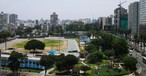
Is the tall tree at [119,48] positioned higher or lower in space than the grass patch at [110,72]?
higher

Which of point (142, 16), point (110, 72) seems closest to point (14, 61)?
point (110, 72)

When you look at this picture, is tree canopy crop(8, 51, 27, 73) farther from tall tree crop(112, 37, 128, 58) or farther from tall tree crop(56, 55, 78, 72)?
tall tree crop(112, 37, 128, 58)

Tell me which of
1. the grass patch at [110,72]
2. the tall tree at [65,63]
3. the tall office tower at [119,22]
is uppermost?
the tall office tower at [119,22]

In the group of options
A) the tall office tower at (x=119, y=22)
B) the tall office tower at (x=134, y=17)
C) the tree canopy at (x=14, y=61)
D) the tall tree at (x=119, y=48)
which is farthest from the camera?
the tall office tower at (x=119, y=22)

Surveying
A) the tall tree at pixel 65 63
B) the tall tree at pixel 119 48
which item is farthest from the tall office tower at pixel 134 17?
the tall tree at pixel 65 63

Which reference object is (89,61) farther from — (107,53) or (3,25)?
(3,25)

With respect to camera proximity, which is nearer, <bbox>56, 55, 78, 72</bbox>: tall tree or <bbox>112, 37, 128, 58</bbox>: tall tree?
<bbox>56, 55, 78, 72</bbox>: tall tree

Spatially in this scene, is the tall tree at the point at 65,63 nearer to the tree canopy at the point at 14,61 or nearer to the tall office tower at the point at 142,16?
the tree canopy at the point at 14,61

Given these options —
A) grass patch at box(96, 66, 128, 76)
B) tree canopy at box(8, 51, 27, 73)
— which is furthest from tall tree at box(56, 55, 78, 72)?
tree canopy at box(8, 51, 27, 73)

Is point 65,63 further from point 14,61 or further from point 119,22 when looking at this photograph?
point 119,22

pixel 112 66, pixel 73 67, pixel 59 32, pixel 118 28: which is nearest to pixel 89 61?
pixel 112 66

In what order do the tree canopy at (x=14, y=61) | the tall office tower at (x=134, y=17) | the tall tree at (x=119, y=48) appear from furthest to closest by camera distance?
the tall office tower at (x=134, y=17), the tall tree at (x=119, y=48), the tree canopy at (x=14, y=61)
